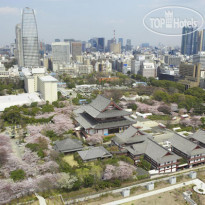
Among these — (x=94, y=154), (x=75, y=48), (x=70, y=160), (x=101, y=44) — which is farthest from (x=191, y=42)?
(x=70, y=160)

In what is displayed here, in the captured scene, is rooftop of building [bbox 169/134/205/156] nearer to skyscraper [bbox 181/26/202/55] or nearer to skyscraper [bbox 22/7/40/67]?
skyscraper [bbox 22/7/40/67]

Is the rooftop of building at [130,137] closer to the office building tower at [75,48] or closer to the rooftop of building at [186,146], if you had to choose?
the rooftop of building at [186,146]

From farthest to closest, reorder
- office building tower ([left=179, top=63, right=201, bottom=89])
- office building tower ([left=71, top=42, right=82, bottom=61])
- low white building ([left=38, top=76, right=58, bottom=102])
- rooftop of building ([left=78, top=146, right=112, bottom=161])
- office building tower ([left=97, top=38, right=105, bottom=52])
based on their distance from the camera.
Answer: office building tower ([left=97, top=38, right=105, bottom=52])
office building tower ([left=71, top=42, right=82, bottom=61])
office building tower ([left=179, top=63, right=201, bottom=89])
low white building ([left=38, top=76, right=58, bottom=102])
rooftop of building ([left=78, top=146, right=112, bottom=161])

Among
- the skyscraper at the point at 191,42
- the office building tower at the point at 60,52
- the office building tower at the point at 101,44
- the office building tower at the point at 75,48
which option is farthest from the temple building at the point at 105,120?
the office building tower at the point at 101,44

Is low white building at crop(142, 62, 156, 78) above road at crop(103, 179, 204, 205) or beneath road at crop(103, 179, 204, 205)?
above

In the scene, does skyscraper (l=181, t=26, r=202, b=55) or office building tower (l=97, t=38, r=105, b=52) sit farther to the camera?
office building tower (l=97, t=38, r=105, b=52)

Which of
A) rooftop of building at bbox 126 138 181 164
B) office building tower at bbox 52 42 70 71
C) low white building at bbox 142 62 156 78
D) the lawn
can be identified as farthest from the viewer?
office building tower at bbox 52 42 70 71

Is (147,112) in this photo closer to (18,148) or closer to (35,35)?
(18,148)

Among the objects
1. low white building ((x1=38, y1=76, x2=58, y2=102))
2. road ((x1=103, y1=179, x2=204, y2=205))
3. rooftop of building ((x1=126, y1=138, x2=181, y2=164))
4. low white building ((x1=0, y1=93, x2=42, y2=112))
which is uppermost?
low white building ((x1=38, y1=76, x2=58, y2=102))

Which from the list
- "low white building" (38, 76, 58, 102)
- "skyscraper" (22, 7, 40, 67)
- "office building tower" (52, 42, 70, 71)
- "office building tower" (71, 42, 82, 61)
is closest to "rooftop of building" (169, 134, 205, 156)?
"low white building" (38, 76, 58, 102)

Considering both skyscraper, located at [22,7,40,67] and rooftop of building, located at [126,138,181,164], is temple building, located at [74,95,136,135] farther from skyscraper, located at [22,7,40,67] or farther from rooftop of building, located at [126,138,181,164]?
skyscraper, located at [22,7,40,67]
